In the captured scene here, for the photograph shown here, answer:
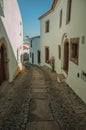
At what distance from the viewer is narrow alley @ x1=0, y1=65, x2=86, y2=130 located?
15.9 feet

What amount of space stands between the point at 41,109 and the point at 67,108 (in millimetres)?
1006

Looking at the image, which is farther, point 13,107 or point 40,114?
point 13,107

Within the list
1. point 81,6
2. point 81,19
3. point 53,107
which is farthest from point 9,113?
point 81,6

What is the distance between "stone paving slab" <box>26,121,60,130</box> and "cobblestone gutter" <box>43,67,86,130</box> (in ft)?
0.71

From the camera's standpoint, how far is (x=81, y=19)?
678cm

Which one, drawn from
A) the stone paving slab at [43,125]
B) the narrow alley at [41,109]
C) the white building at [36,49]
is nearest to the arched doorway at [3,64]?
the narrow alley at [41,109]

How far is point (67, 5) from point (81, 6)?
2.81m

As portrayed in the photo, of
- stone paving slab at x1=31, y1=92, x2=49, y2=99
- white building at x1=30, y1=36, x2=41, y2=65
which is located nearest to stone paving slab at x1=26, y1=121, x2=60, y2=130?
stone paving slab at x1=31, y1=92, x2=49, y2=99

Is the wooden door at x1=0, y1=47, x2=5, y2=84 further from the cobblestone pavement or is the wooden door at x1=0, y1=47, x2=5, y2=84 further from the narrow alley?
the cobblestone pavement

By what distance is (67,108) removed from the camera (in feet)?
20.0

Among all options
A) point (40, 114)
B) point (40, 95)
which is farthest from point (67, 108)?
point (40, 95)

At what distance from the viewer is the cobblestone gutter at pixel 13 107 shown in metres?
4.88

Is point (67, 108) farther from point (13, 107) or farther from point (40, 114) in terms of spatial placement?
point (13, 107)

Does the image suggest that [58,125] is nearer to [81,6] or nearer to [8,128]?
[8,128]
